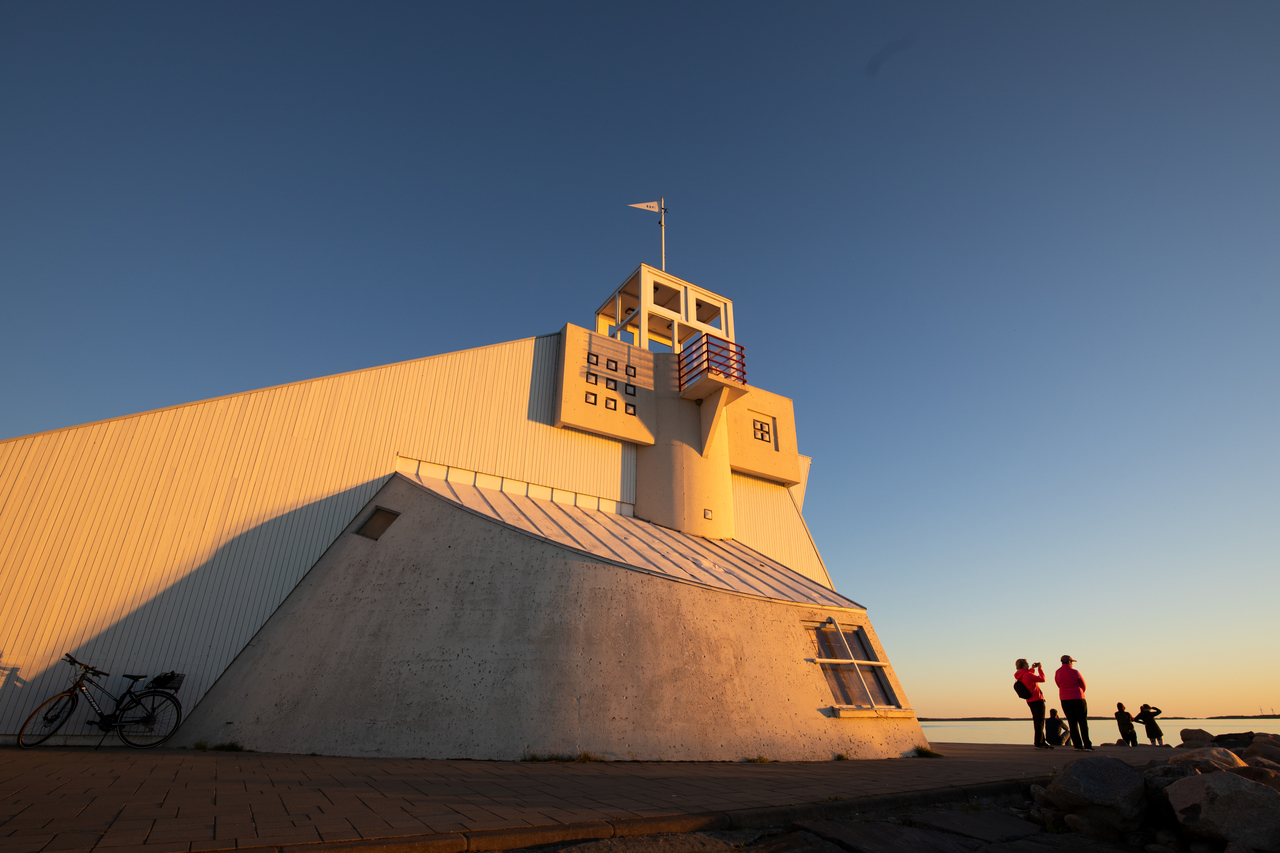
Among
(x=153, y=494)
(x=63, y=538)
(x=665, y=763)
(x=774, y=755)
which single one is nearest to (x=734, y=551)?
(x=774, y=755)

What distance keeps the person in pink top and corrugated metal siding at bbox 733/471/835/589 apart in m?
7.69

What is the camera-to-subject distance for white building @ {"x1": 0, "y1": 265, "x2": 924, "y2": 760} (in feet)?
33.9

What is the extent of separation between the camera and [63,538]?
11852mm

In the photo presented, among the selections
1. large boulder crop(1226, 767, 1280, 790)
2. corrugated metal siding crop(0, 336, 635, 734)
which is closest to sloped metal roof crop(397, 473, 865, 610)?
corrugated metal siding crop(0, 336, 635, 734)

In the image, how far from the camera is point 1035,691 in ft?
47.6

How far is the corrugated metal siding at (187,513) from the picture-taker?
455 inches

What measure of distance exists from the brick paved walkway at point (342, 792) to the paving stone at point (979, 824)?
0.63 m

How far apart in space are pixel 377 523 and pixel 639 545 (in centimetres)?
579

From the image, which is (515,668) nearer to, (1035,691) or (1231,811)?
(1231,811)

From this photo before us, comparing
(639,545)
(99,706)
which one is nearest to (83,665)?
(99,706)

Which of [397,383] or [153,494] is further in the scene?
[397,383]

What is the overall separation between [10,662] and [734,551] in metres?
15.0

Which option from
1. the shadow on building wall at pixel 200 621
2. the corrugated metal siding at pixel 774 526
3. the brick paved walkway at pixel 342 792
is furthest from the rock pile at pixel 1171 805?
the corrugated metal siding at pixel 774 526

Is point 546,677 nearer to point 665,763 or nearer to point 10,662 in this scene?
point 665,763
